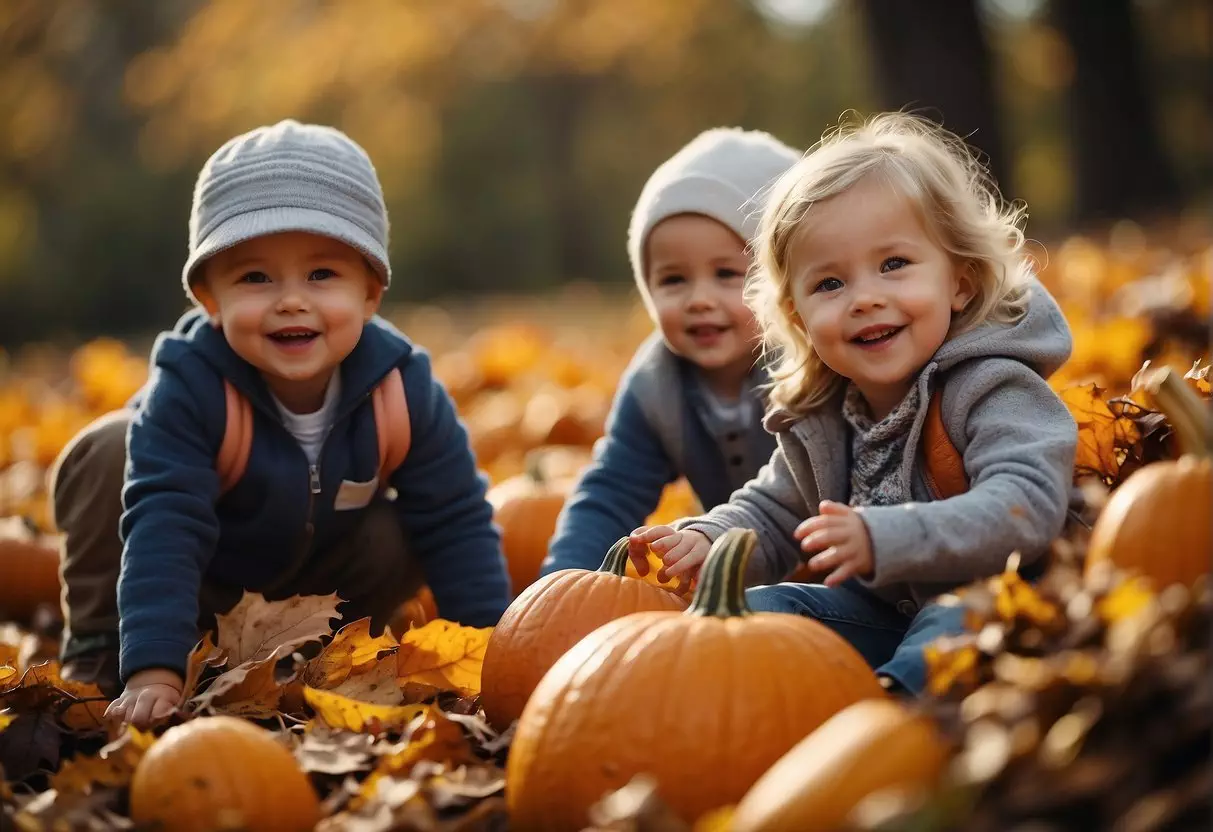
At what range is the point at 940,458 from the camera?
2.44 m

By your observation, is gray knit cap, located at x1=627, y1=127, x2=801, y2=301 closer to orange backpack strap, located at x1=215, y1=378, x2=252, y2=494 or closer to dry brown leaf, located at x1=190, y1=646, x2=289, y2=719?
orange backpack strap, located at x1=215, y1=378, x2=252, y2=494

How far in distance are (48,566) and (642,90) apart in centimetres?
2674

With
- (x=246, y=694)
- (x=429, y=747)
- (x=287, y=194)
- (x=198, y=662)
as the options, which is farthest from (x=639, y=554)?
(x=287, y=194)

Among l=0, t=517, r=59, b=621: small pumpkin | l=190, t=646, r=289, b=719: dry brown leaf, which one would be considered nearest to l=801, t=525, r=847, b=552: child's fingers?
l=190, t=646, r=289, b=719: dry brown leaf

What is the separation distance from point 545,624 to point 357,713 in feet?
1.20

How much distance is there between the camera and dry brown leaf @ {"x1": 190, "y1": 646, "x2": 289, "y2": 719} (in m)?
2.50

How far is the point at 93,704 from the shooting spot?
2.67m

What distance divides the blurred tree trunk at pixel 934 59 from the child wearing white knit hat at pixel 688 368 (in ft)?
16.7

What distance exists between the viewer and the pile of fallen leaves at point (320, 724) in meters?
1.94

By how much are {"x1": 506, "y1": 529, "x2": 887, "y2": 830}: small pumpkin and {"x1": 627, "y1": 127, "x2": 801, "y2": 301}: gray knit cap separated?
1.57 m

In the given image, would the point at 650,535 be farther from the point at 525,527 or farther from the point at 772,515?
the point at 525,527

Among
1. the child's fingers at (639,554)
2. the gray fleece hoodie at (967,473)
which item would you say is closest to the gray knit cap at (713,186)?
the gray fleece hoodie at (967,473)

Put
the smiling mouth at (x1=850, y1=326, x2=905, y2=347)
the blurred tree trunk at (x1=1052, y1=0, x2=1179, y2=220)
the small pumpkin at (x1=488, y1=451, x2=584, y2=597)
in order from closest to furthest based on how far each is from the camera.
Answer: the smiling mouth at (x1=850, y1=326, x2=905, y2=347) → the small pumpkin at (x1=488, y1=451, x2=584, y2=597) → the blurred tree trunk at (x1=1052, y1=0, x2=1179, y2=220)

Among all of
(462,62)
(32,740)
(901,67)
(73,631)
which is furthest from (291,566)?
(462,62)
